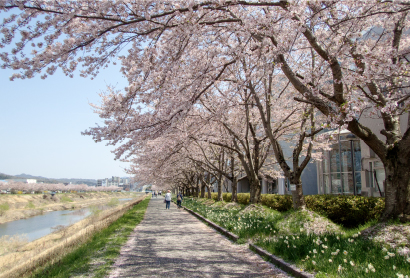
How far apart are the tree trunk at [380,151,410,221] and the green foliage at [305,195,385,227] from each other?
282 cm

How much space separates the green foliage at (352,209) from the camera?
29.5 ft

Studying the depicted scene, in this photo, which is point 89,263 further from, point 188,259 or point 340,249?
point 340,249

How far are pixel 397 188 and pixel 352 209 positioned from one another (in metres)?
3.57

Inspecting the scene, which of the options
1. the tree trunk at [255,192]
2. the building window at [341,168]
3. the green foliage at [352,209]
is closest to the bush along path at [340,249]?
the green foliage at [352,209]

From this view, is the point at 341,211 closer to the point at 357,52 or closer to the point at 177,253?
the point at 357,52

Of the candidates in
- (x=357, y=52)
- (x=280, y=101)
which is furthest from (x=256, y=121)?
(x=357, y=52)

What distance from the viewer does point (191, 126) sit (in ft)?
41.8

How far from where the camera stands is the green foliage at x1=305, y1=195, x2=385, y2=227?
9.01 metres

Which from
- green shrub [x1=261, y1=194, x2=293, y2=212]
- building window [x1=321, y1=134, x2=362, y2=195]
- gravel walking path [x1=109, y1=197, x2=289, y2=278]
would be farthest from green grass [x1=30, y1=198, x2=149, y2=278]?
building window [x1=321, y1=134, x2=362, y2=195]

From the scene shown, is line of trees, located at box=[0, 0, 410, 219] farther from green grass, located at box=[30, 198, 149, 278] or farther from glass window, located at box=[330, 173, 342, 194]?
glass window, located at box=[330, 173, 342, 194]

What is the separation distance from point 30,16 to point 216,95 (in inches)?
375

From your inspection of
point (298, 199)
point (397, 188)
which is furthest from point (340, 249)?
point (298, 199)

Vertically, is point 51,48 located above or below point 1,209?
above

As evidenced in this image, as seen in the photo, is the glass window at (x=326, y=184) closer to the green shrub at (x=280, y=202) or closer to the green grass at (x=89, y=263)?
the green shrub at (x=280, y=202)
